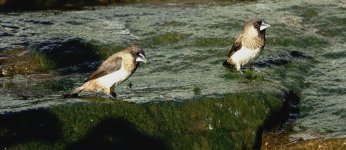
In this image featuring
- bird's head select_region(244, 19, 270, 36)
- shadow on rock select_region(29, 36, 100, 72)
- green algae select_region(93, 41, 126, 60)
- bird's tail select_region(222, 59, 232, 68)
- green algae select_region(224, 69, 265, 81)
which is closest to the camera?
green algae select_region(224, 69, 265, 81)

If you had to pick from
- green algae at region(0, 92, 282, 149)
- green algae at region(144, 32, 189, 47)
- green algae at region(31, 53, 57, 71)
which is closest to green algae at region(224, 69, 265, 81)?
green algae at region(0, 92, 282, 149)

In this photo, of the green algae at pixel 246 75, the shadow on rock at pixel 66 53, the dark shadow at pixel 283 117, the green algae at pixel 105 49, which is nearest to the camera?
the dark shadow at pixel 283 117

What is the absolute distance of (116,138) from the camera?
43.8 ft

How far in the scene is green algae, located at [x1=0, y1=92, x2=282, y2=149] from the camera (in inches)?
525

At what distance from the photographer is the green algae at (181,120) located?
13.3 meters

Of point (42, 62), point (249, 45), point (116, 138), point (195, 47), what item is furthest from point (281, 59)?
point (116, 138)

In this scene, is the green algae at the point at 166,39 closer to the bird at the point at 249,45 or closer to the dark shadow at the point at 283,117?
the bird at the point at 249,45

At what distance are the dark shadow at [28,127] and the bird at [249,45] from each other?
245 inches

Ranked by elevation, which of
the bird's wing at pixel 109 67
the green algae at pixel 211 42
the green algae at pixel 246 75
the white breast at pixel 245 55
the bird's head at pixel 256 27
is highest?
the bird's wing at pixel 109 67

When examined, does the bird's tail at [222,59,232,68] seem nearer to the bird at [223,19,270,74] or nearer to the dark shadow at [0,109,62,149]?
the bird at [223,19,270,74]

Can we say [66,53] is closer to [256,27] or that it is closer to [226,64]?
[226,64]

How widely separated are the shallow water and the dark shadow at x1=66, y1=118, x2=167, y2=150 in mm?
939

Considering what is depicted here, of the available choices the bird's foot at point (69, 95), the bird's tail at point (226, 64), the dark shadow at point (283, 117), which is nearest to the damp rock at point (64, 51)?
the bird's tail at point (226, 64)

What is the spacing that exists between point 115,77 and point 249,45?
4.63 meters
